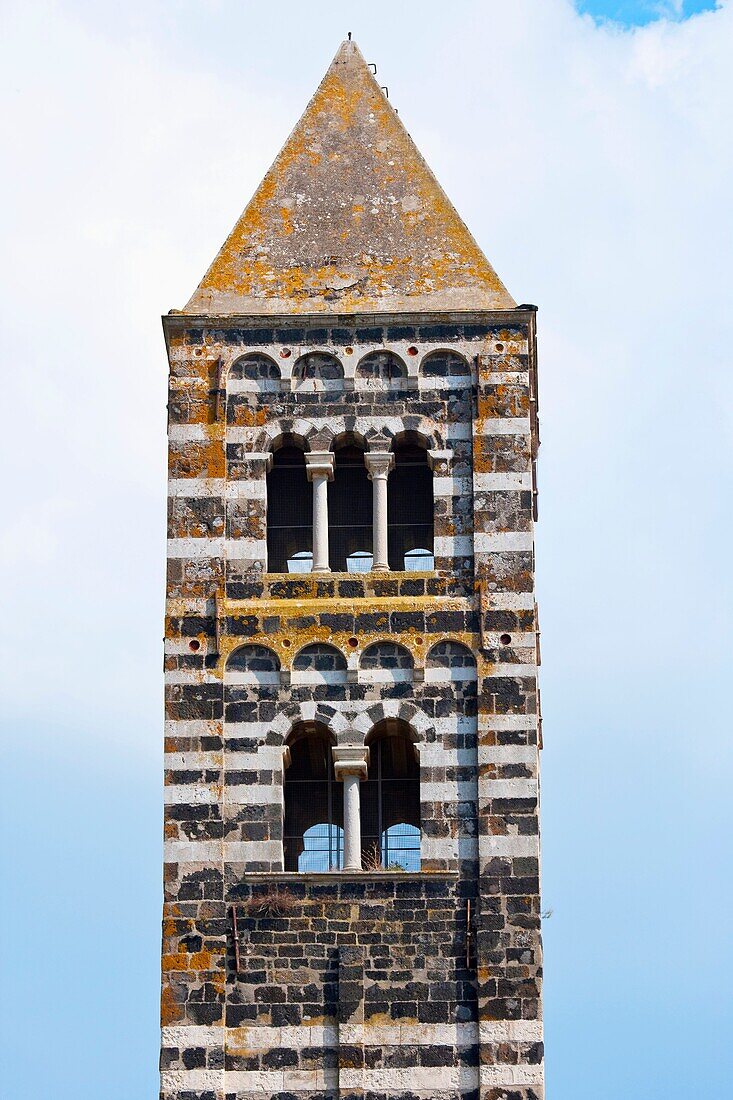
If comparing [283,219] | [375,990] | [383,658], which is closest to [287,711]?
[383,658]

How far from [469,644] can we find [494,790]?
1.91 m

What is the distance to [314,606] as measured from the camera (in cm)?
3703

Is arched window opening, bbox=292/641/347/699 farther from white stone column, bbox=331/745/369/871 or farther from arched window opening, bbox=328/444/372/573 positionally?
arched window opening, bbox=328/444/372/573

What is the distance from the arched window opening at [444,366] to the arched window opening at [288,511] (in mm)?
1957

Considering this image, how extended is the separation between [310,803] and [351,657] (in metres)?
2.11

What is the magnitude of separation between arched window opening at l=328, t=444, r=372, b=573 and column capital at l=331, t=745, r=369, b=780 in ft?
10.2

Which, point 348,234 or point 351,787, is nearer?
point 351,787

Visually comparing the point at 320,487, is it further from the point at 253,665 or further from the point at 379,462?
the point at 253,665

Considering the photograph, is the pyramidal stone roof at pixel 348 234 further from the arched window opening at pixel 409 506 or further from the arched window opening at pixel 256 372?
the arched window opening at pixel 409 506

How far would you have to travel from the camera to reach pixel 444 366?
3828 centimetres

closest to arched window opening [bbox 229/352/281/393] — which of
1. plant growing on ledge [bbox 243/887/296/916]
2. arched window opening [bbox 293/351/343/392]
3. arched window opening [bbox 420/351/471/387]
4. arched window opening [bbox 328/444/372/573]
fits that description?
arched window opening [bbox 293/351/343/392]

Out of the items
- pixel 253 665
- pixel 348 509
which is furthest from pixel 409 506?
pixel 253 665

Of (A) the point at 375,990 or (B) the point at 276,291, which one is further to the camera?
(B) the point at 276,291

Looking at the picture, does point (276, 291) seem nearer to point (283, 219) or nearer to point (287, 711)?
point (283, 219)
